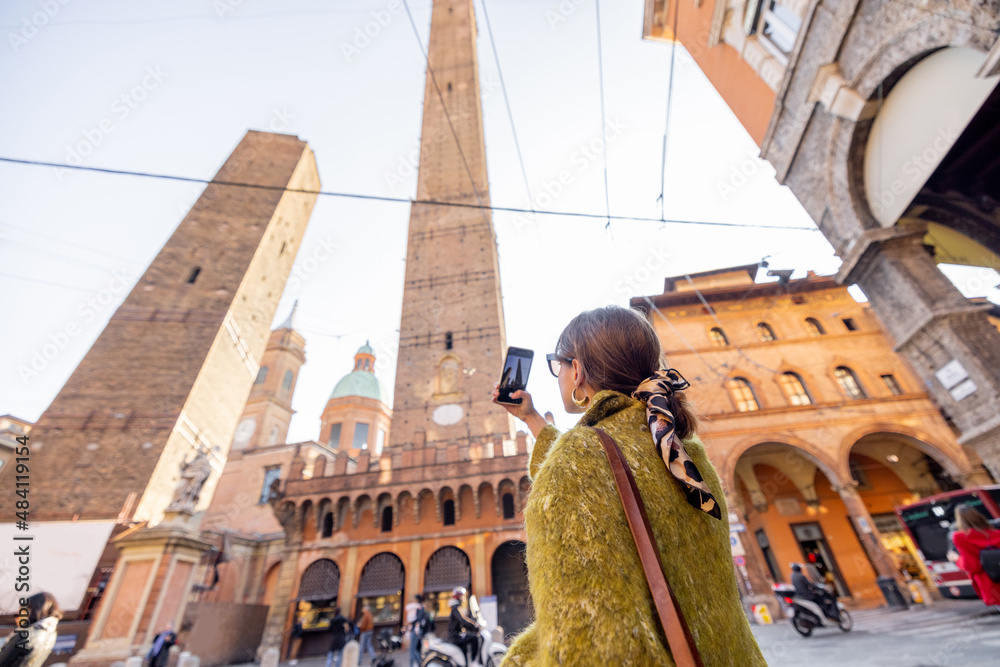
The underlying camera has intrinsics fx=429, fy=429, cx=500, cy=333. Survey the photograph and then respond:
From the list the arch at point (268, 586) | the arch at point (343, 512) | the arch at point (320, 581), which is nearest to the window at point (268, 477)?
the arch at point (268, 586)

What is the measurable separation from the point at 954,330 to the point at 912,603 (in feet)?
35.7

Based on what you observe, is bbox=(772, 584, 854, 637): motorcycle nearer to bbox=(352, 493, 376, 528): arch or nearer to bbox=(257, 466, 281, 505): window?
bbox=(352, 493, 376, 528): arch

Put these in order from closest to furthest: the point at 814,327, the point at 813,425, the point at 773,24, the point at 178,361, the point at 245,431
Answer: the point at 773,24 < the point at 813,425 < the point at 178,361 < the point at 814,327 < the point at 245,431

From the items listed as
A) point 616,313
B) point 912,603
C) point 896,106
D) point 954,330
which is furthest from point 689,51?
point 912,603

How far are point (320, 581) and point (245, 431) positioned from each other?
22960 mm

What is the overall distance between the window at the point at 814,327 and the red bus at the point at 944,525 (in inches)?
282

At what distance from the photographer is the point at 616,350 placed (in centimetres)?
122

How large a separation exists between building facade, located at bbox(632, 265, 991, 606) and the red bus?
1.35m

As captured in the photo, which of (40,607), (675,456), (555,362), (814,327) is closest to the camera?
(675,456)

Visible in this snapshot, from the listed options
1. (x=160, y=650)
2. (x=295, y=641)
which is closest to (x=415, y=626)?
(x=160, y=650)

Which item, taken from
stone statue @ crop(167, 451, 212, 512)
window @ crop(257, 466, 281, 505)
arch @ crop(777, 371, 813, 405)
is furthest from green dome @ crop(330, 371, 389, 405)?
arch @ crop(777, 371, 813, 405)

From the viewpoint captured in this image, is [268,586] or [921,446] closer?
[921,446]

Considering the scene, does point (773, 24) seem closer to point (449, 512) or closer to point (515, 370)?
point (515, 370)

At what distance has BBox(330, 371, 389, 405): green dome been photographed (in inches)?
1437
